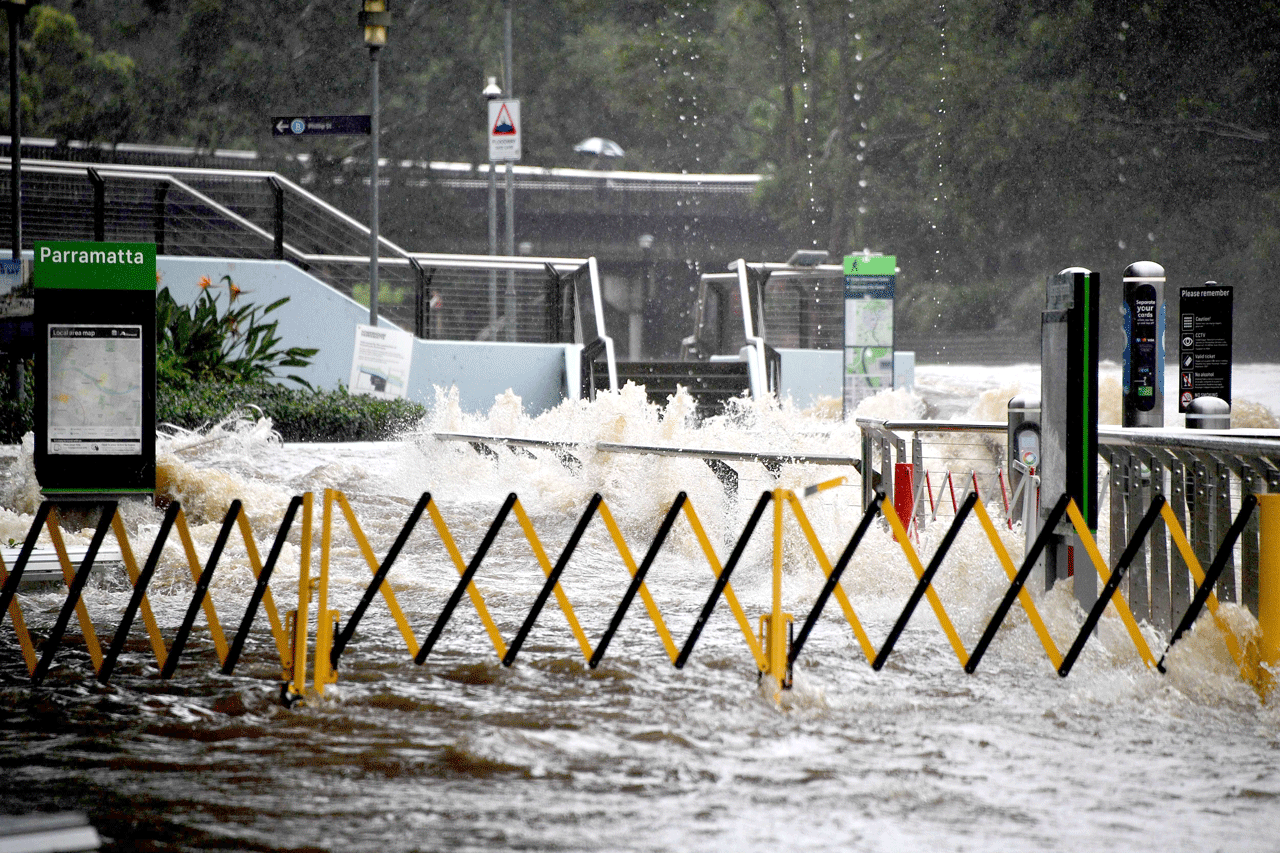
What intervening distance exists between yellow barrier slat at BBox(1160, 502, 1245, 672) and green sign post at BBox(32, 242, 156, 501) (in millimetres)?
6310

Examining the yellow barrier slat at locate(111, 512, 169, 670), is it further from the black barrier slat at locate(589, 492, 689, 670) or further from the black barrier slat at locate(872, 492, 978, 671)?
the black barrier slat at locate(872, 492, 978, 671)

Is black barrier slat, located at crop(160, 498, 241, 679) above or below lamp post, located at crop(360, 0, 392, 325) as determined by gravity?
below

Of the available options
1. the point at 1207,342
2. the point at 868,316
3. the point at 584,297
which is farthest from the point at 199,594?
the point at 584,297

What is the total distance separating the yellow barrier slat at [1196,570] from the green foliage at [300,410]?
10798mm

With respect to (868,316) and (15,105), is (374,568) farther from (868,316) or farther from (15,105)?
(868,316)

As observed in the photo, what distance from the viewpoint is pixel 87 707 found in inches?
228

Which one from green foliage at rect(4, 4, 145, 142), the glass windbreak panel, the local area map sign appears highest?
green foliage at rect(4, 4, 145, 142)

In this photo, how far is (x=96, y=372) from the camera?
889cm

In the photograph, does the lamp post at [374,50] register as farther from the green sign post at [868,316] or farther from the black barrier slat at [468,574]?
the black barrier slat at [468,574]

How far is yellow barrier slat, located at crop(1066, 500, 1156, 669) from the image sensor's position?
595cm

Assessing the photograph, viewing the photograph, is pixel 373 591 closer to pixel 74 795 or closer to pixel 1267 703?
pixel 74 795

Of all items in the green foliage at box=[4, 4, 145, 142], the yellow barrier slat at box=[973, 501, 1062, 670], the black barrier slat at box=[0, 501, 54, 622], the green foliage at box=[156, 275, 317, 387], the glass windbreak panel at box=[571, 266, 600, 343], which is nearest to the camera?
the yellow barrier slat at box=[973, 501, 1062, 670]

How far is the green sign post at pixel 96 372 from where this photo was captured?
880 centimetres

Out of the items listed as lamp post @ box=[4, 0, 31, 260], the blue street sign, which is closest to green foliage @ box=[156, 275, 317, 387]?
lamp post @ box=[4, 0, 31, 260]
